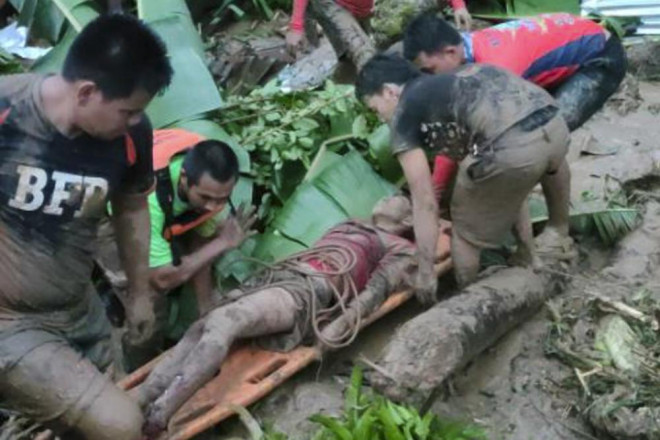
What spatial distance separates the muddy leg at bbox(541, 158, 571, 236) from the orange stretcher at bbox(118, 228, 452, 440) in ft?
4.01

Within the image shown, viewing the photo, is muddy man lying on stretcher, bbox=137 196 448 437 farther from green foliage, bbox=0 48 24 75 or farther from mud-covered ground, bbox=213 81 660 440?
green foliage, bbox=0 48 24 75

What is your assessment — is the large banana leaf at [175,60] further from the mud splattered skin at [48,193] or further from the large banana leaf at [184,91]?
the mud splattered skin at [48,193]

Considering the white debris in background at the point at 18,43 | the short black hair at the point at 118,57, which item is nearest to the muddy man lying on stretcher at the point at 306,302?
the short black hair at the point at 118,57

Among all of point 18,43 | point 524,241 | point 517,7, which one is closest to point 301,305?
point 524,241

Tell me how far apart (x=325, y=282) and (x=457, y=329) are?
0.74m

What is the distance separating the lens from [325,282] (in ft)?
16.7

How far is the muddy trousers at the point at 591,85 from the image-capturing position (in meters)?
6.17

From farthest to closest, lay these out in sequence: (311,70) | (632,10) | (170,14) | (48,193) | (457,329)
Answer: (632,10) < (311,70) < (170,14) < (457,329) < (48,193)

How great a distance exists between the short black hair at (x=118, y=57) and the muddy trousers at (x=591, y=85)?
324cm

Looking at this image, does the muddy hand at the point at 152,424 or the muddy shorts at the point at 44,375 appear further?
the muddy hand at the point at 152,424

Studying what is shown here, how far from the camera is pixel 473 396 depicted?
16.2ft

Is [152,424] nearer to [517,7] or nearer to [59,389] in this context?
[59,389]

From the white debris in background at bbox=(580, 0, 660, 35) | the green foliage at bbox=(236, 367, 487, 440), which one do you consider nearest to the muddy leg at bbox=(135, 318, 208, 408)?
the green foliage at bbox=(236, 367, 487, 440)

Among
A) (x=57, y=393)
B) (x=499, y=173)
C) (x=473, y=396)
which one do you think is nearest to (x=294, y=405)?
(x=473, y=396)
